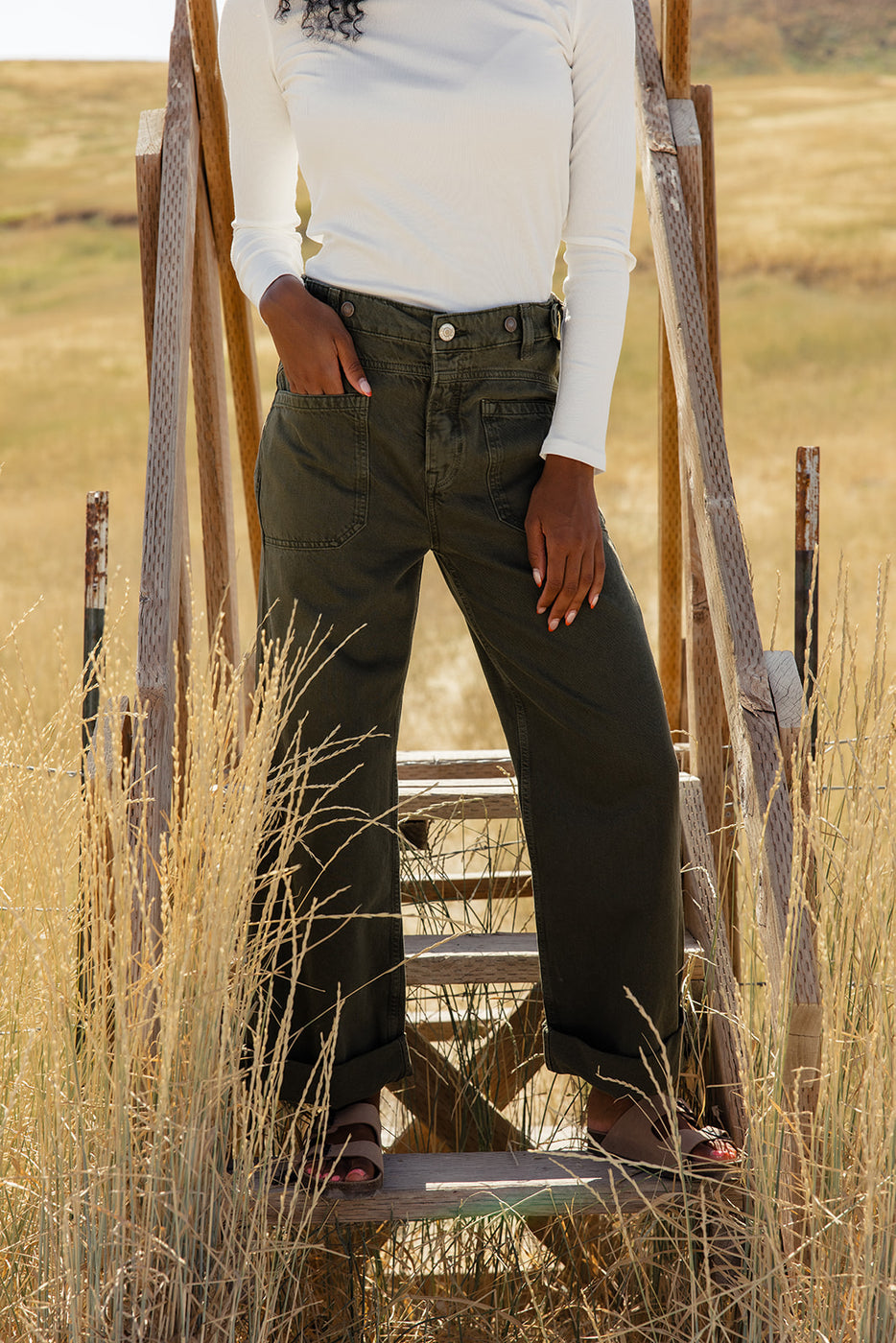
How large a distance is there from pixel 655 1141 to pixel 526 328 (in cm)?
107

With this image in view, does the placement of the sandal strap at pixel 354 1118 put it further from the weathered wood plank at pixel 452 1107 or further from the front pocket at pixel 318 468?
the front pocket at pixel 318 468

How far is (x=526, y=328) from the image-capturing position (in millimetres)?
1515

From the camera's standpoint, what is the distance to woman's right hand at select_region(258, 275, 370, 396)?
1481 millimetres

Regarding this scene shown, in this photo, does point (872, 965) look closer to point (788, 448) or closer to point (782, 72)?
point (788, 448)

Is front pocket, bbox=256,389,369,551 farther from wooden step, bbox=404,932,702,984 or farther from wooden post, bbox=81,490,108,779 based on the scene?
wooden post, bbox=81,490,108,779

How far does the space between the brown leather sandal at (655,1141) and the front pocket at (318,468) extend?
85cm

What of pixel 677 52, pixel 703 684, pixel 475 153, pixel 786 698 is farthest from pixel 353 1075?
pixel 677 52

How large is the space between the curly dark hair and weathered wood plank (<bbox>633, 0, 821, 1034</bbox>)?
0.67m

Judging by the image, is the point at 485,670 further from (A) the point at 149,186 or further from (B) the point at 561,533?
(A) the point at 149,186

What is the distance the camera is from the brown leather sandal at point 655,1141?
154 centimetres

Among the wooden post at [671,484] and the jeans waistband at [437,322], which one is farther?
the wooden post at [671,484]

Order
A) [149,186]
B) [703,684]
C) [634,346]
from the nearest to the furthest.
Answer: [149,186] → [703,684] → [634,346]

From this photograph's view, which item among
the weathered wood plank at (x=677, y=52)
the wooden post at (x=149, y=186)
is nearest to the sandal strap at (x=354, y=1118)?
the wooden post at (x=149, y=186)

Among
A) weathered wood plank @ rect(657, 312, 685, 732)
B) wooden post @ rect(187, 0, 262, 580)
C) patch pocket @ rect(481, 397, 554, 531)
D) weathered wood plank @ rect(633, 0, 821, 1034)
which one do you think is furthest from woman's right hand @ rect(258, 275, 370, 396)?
weathered wood plank @ rect(657, 312, 685, 732)
